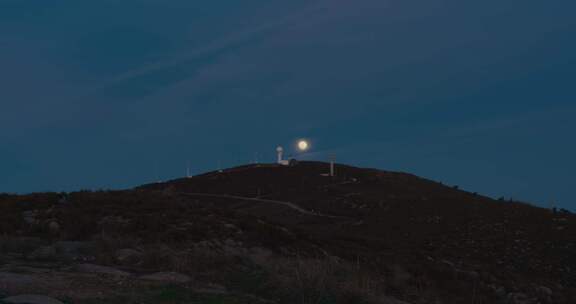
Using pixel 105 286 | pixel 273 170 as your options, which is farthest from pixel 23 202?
pixel 273 170

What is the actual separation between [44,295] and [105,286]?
4.03 ft

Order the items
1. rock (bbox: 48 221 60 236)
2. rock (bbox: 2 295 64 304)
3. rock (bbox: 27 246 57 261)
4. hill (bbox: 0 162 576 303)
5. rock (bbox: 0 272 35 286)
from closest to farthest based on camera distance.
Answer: rock (bbox: 2 295 64 304)
rock (bbox: 0 272 35 286)
hill (bbox: 0 162 576 303)
rock (bbox: 27 246 57 261)
rock (bbox: 48 221 60 236)

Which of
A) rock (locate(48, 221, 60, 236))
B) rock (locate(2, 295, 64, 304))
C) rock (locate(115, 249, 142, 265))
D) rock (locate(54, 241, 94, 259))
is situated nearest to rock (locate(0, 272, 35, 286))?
rock (locate(2, 295, 64, 304))

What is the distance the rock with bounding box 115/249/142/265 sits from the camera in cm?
1391

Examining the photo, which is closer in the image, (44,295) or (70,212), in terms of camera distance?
(44,295)

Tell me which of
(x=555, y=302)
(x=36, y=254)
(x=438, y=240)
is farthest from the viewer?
(x=438, y=240)

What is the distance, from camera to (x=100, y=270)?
39.6 ft

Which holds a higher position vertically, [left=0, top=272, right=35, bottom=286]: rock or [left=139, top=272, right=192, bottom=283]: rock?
[left=0, top=272, right=35, bottom=286]: rock

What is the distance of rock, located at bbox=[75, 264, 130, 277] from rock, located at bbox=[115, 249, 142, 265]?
1.27 metres

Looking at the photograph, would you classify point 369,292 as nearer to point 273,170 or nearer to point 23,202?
point 23,202

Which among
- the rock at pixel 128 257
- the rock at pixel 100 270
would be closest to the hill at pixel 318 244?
the rock at pixel 128 257

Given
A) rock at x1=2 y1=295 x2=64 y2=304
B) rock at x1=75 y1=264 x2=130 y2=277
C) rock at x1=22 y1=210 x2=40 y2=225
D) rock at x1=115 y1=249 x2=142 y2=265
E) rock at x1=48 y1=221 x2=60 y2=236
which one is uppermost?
rock at x1=22 y1=210 x2=40 y2=225

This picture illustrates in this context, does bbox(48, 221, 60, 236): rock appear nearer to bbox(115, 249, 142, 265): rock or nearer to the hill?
the hill

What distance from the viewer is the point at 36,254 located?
14.5 meters
